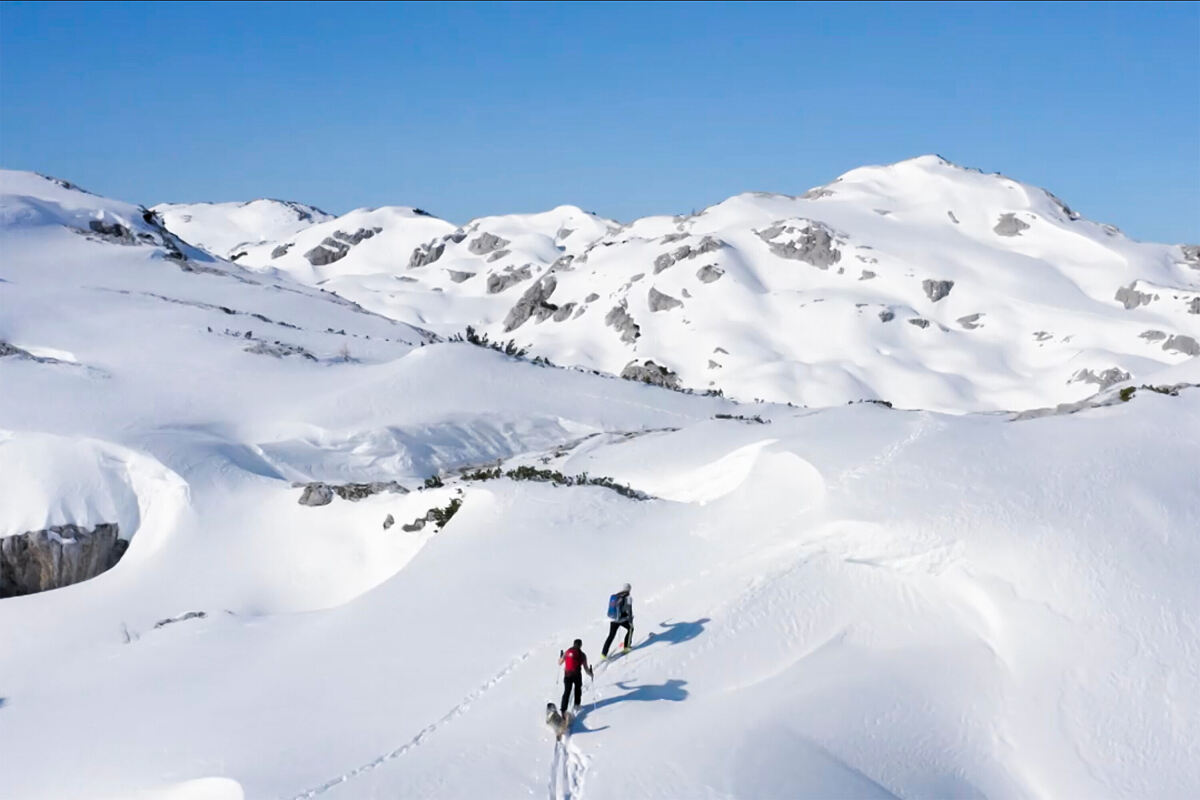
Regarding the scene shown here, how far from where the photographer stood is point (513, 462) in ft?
103

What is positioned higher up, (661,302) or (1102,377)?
(661,302)

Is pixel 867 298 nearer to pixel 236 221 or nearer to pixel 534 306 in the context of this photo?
pixel 534 306

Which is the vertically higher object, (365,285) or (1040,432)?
(365,285)

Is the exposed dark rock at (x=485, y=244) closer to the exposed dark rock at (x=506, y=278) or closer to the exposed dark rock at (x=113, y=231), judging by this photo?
the exposed dark rock at (x=506, y=278)

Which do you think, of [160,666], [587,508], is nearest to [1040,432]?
[587,508]

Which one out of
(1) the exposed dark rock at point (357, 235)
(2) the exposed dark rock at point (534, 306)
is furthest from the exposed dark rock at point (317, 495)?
(1) the exposed dark rock at point (357, 235)

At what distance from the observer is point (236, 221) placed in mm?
163500

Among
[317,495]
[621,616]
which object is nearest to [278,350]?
[317,495]

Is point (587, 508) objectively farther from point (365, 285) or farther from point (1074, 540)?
point (365, 285)

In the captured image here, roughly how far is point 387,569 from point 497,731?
10.4 metres

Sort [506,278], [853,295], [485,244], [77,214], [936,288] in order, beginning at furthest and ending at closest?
[485,244] < [506,278] < [853,295] < [936,288] < [77,214]

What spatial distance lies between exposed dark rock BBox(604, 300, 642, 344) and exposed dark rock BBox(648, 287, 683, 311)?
2219mm

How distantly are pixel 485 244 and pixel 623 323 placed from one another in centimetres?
5112

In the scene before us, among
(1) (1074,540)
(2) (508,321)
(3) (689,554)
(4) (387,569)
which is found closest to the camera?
(1) (1074,540)
